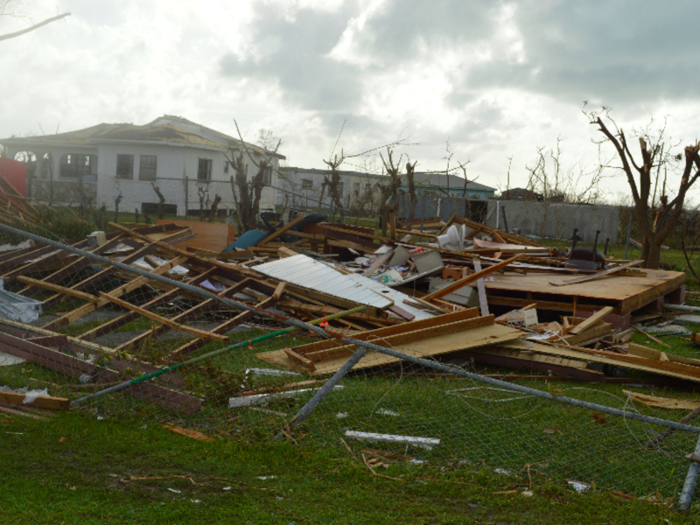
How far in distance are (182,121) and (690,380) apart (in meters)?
34.8

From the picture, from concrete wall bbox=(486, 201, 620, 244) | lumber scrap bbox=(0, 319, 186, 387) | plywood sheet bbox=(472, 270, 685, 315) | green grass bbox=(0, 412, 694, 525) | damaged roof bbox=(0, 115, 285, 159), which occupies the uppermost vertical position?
damaged roof bbox=(0, 115, 285, 159)

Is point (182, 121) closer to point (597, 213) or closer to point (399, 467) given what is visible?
point (597, 213)

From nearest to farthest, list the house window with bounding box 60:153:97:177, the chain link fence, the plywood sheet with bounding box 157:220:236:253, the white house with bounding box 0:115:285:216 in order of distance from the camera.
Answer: the chain link fence < the plywood sheet with bounding box 157:220:236:253 < the white house with bounding box 0:115:285:216 < the house window with bounding box 60:153:97:177

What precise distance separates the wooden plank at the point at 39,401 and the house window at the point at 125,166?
27.0 m

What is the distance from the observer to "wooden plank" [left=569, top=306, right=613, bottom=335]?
8180 millimetres

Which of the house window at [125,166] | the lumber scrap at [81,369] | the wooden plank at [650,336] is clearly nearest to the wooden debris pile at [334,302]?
the lumber scrap at [81,369]

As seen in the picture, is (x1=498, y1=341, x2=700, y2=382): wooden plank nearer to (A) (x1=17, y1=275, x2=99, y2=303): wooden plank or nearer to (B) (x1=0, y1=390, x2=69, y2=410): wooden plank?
(B) (x1=0, y1=390, x2=69, y2=410): wooden plank

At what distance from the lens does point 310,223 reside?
47.2 feet

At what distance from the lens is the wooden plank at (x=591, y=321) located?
818 cm

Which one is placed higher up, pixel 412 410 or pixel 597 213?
pixel 597 213

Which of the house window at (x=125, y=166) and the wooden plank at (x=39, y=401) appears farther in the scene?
the house window at (x=125, y=166)

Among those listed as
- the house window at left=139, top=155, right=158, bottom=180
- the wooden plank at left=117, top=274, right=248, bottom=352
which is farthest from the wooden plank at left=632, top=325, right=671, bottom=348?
the house window at left=139, top=155, right=158, bottom=180

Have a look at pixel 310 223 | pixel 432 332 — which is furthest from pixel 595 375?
pixel 310 223

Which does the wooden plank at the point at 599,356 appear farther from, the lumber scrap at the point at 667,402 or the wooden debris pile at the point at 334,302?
the lumber scrap at the point at 667,402
